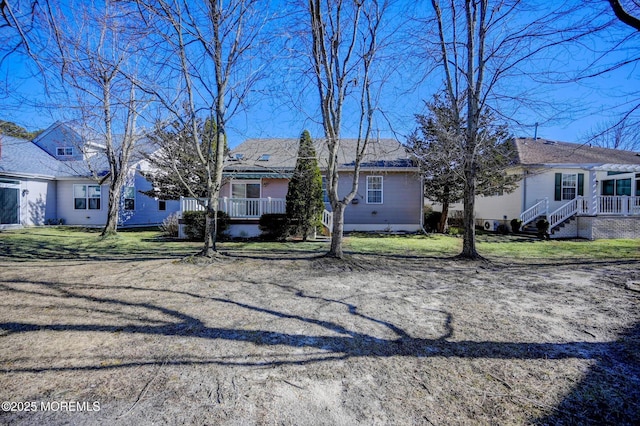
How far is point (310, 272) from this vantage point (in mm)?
6898

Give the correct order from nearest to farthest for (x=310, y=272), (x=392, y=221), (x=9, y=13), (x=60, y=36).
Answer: (x=9, y=13) → (x=60, y=36) → (x=310, y=272) → (x=392, y=221)

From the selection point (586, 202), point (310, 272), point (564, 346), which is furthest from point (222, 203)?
point (586, 202)

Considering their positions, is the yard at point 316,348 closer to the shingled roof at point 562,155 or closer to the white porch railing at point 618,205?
the white porch railing at point 618,205

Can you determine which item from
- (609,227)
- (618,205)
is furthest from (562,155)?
(609,227)

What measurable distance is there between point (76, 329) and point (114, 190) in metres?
11.5

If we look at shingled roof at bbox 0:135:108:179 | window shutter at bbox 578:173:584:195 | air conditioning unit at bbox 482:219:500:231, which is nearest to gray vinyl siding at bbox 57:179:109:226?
shingled roof at bbox 0:135:108:179

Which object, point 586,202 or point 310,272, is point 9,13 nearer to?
point 310,272

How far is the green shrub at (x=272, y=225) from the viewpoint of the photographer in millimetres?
12453

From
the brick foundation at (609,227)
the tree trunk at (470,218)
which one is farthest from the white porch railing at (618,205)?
the tree trunk at (470,218)

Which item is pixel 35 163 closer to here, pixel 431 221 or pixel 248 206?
pixel 248 206

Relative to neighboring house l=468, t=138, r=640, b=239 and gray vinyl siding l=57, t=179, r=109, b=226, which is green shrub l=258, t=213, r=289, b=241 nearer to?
neighboring house l=468, t=138, r=640, b=239

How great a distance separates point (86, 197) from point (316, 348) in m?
21.6

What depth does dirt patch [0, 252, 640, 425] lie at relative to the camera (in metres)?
2.24

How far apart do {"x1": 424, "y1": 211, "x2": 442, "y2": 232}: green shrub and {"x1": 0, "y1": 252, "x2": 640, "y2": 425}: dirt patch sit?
11187mm
